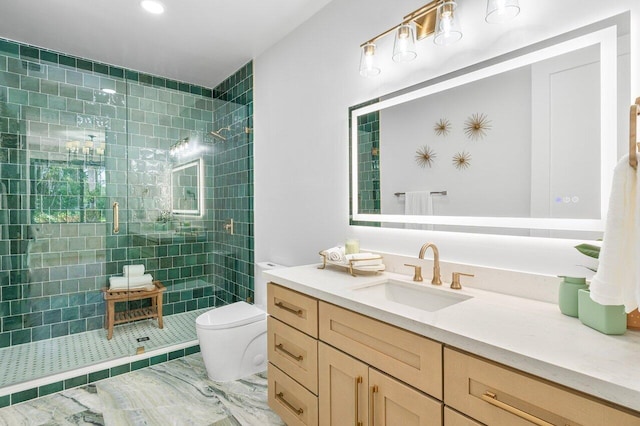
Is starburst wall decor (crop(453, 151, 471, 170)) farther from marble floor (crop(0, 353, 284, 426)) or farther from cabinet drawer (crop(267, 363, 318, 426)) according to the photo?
marble floor (crop(0, 353, 284, 426))

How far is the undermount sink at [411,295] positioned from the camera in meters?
1.38

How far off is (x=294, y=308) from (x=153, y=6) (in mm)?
2255

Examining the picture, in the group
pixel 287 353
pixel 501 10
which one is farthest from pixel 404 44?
pixel 287 353

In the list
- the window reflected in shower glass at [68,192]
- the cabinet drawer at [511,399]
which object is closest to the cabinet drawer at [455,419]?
the cabinet drawer at [511,399]

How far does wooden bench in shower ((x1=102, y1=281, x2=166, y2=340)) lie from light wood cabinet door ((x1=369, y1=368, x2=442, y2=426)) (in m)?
2.56

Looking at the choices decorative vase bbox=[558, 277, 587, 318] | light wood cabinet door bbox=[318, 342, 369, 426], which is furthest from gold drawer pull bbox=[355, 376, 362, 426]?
decorative vase bbox=[558, 277, 587, 318]

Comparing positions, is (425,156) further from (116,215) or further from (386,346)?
(116,215)

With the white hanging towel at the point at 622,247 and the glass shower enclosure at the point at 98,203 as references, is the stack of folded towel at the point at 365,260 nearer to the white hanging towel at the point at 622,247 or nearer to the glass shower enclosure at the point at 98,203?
the white hanging towel at the point at 622,247

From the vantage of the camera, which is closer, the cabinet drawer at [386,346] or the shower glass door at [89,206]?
the cabinet drawer at [386,346]

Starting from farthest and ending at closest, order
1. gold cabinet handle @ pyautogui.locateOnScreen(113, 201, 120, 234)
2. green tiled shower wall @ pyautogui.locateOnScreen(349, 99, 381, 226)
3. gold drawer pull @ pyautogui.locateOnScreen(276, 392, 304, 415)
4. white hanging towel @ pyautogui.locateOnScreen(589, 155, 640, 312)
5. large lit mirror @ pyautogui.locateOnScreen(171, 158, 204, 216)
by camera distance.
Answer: large lit mirror @ pyautogui.locateOnScreen(171, 158, 204, 216) < gold cabinet handle @ pyautogui.locateOnScreen(113, 201, 120, 234) < green tiled shower wall @ pyautogui.locateOnScreen(349, 99, 381, 226) < gold drawer pull @ pyautogui.locateOnScreen(276, 392, 304, 415) < white hanging towel @ pyautogui.locateOnScreen(589, 155, 640, 312)

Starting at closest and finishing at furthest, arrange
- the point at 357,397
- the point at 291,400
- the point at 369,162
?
the point at 357,397 < the point at 291,400 < the point at 369,162

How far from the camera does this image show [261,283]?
9.37 feet

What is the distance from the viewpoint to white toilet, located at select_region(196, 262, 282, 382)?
227 centimetres

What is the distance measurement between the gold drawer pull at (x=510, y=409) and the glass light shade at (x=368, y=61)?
1.61 metres
